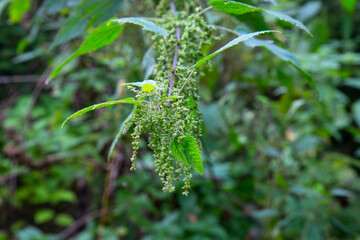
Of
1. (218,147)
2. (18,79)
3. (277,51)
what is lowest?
(277,51)

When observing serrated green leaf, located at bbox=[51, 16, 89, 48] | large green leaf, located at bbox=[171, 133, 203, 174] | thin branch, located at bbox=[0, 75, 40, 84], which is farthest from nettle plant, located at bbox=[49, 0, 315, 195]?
thin branch, located at bbox=[0, 75, 40, 84]

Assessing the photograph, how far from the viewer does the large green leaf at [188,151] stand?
1.63 ft

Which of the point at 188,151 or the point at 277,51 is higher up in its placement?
Answer: the point at 277,51

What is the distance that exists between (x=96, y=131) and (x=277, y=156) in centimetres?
120

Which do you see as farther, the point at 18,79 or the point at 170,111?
the point at 18,79

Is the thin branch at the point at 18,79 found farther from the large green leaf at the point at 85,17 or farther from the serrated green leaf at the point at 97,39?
the serrated green leaf at the point at 97,39

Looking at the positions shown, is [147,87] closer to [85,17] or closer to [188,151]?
[188,151]

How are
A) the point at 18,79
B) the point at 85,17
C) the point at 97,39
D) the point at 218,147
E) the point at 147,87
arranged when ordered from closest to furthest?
the point at 147,87 → the point at 97,39 → the point at 85,17 → the point at 218,147 → the point at 18,79

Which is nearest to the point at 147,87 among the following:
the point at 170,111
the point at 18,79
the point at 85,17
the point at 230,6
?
the point at 170,111

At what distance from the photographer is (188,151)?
0.50 m

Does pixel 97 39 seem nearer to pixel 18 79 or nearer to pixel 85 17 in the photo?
pixel 85 17

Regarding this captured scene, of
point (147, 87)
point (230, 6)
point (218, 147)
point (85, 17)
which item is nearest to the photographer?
point (147, 87)

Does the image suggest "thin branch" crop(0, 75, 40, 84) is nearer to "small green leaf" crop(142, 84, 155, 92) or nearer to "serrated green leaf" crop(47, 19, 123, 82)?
"serrated green leaf" crop(47, 19, 123, 82)

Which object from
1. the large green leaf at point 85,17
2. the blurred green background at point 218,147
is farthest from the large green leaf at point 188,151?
the blurred green background at point 218,147
